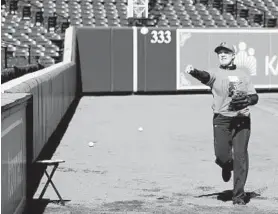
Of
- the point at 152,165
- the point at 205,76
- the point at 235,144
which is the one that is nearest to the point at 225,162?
the point at 235,144

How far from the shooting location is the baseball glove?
25.6 feet

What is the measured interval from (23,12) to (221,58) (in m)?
29.3

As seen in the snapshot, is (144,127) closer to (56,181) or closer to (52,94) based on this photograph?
(52,94)

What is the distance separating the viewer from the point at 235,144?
791cm

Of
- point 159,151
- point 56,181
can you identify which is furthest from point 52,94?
point 56,181

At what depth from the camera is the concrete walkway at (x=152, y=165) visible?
26.5 ft

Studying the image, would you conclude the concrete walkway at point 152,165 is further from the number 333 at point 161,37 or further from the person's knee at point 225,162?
the number 333 at point 161,37

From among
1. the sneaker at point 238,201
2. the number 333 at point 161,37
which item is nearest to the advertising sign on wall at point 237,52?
the number 333 at point 161,37

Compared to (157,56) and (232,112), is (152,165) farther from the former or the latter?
(157,56)

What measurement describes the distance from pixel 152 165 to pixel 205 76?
362cm

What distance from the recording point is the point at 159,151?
1309cm

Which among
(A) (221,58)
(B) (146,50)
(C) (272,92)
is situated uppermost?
(A) (221,58)

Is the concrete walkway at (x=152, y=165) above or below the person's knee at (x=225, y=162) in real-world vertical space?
below

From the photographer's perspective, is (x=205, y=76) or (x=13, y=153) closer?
(x=13, y=153)
